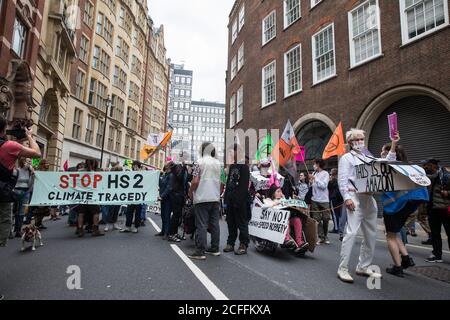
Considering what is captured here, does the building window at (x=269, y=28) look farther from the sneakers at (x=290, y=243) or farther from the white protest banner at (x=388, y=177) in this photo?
the white protest banner at (x=388, y=177)

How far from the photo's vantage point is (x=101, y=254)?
511 cm

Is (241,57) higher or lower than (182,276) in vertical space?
higher

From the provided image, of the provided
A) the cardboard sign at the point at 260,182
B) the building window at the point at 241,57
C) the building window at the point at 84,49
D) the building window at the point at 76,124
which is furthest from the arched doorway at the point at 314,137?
the building window at the point at 84,49

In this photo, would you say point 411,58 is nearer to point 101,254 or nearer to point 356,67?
point 356,67

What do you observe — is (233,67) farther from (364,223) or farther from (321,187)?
(364,223)

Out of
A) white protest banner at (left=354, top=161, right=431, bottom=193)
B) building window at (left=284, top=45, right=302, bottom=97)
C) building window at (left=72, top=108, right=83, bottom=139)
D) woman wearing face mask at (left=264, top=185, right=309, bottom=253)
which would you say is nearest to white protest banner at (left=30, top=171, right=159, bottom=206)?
woman wearing face mask at (left=264, top=185, right=309, bottom=253)

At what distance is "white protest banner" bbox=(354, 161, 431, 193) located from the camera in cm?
365

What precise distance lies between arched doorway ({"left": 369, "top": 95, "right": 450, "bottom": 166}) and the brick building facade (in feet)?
0.11

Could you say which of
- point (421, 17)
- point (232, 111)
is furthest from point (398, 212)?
point (232, 111)

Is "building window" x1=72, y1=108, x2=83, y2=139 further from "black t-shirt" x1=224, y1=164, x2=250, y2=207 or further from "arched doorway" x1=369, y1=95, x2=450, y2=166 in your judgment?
"arched doorway" x1=369, y1=95, x2=450, y2=166

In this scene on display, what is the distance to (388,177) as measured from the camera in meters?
3.79

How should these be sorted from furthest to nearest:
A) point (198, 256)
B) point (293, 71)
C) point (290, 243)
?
point (293, 71) < point (290, 243) < point (198, 256)

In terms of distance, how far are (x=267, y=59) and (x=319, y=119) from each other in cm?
710

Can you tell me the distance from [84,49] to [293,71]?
822 inches
